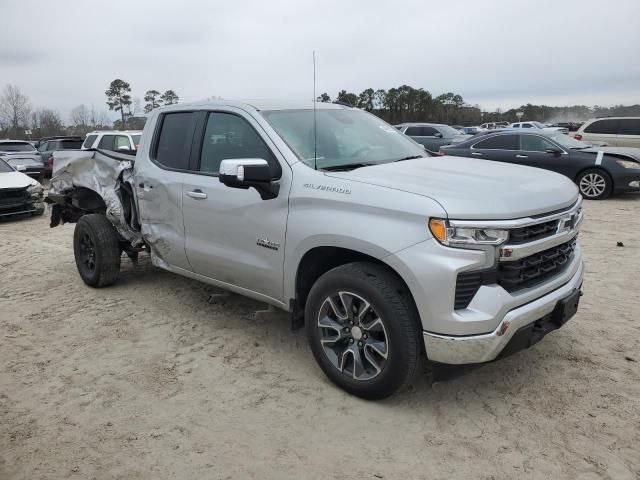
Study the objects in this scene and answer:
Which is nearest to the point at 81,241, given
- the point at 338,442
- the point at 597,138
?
the point at 338,442

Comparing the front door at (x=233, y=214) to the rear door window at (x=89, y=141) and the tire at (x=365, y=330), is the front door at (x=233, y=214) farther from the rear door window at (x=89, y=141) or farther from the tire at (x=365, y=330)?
the rear door window at (x=89, y=141)

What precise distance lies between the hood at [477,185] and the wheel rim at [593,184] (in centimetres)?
841

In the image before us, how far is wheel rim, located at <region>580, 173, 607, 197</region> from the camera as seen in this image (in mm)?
11008

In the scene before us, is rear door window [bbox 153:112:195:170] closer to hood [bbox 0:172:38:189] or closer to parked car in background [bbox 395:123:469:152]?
hood [bbox 0:172:38:189]

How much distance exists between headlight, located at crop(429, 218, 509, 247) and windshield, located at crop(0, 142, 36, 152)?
747 inches

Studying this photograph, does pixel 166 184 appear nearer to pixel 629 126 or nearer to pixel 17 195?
pixel 17 195

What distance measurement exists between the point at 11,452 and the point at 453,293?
2.62 metres

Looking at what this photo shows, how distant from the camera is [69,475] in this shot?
9.06 feet

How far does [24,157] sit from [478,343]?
18499 millimetres

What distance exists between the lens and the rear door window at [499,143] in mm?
11859

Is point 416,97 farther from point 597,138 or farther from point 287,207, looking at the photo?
point 287,207

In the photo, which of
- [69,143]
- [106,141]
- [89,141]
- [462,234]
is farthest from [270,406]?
[69,143]

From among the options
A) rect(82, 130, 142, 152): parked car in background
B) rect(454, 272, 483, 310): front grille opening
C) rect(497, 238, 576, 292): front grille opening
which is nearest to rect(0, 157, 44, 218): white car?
rect(82, 130, 142, 152): parked car in background

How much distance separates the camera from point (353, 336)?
3.32 meters
